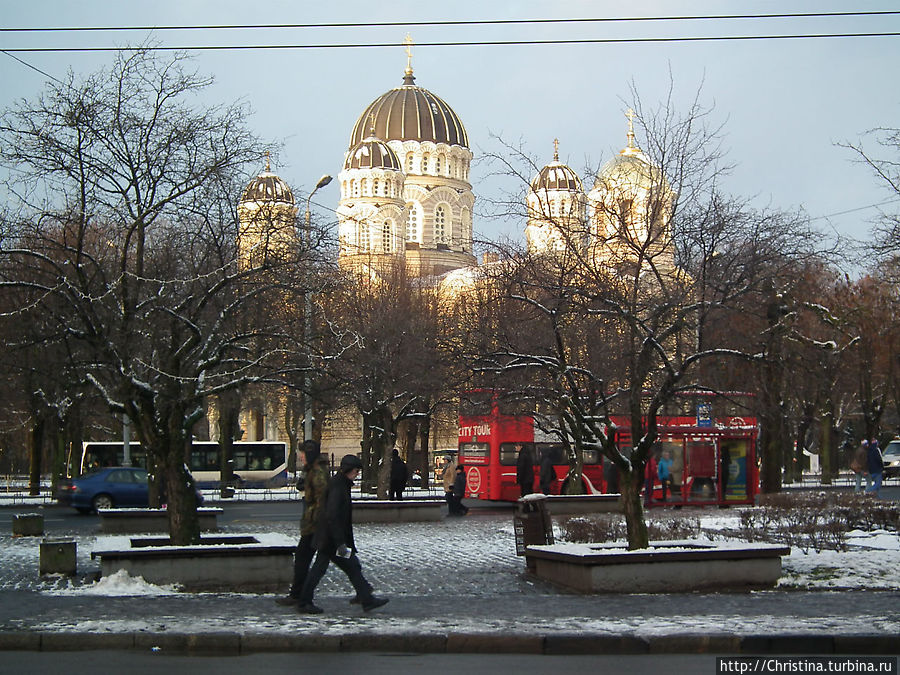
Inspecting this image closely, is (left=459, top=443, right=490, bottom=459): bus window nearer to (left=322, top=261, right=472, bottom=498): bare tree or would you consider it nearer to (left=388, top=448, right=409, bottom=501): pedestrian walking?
(left=322, top=261, right=472, bottom=498): bare tree

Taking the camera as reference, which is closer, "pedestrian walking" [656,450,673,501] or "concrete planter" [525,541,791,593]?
"concrete planter" [525,541,791,593]

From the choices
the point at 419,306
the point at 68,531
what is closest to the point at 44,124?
the point at 68,531

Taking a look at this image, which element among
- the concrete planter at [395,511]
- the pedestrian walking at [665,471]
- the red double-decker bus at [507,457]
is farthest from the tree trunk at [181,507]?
the red double-decker bus at [507,457]

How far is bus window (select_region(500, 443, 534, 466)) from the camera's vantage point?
35375 millimetres

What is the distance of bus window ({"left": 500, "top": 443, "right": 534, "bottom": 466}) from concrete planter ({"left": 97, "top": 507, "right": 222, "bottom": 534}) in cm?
1284

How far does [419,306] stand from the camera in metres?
48.0

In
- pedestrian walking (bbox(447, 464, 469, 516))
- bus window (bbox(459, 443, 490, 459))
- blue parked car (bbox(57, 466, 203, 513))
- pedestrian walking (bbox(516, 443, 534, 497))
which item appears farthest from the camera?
bus window (bbox(459, 443, 490, 459))

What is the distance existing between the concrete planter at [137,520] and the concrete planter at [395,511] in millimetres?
3609

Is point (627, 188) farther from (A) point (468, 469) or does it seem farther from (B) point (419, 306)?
(B) point (419, 306)

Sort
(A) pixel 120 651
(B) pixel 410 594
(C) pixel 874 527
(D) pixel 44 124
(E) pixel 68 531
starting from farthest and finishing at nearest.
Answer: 1. (E) pixel 68 531
2. (C) pixel 874 527
3. (D) pixel 44 124
4. (B) pixel 410 594
5. (A) pixel 120 651

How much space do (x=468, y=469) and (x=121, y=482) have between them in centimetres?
1093

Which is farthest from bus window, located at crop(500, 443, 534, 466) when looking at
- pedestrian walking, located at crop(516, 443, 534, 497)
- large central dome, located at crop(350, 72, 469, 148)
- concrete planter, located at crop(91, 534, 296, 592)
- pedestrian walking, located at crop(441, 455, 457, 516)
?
large central dome, located at crop(350, 72, 469, 148)

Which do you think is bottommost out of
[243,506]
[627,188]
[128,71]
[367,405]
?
[243,506]

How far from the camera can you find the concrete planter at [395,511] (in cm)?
2650
